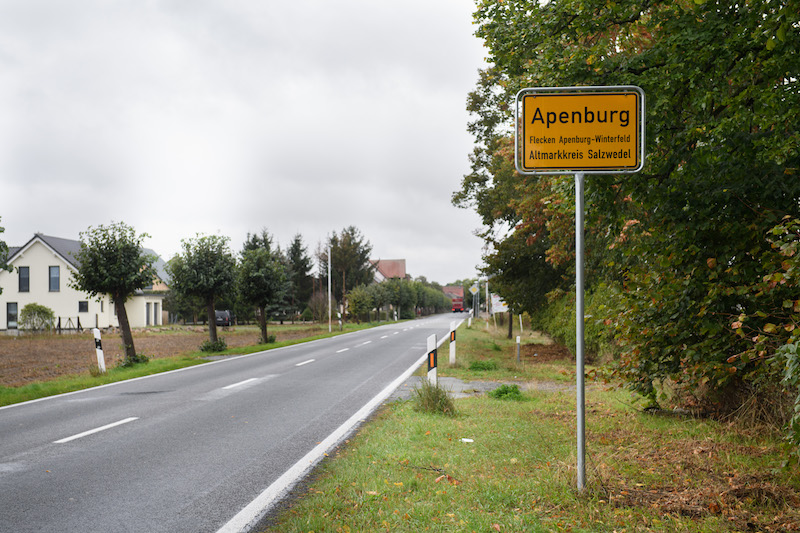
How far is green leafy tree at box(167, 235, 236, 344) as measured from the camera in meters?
23.8

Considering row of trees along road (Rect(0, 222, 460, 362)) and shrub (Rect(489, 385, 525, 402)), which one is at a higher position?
row of trees along road (Rect(0, 222, 460, 362))

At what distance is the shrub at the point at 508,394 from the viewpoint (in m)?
9.70

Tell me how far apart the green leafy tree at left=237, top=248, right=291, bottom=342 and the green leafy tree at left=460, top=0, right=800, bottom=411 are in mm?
23872

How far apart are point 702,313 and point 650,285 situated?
0.75m

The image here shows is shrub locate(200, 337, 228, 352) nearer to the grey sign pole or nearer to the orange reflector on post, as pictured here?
the orange reflector on post

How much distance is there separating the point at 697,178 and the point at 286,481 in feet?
16.3

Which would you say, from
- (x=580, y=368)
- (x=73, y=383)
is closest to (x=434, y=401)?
(x=580, y=368)

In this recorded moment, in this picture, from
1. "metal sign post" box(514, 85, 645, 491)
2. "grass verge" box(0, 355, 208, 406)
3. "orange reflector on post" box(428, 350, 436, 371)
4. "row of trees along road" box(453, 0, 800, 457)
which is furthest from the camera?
"grass verge" box(0, 355, 208, 406)

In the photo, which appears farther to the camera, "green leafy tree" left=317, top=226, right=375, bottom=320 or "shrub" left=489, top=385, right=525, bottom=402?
"green leafy tree" left=317, top=226, right=375, bottom=320

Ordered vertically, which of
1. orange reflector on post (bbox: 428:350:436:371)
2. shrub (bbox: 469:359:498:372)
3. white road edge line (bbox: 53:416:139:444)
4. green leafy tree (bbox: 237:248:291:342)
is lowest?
shrub (bbox: 469:359:498:372)

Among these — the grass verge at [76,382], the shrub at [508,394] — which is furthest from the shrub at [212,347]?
the shrub at [508,394]

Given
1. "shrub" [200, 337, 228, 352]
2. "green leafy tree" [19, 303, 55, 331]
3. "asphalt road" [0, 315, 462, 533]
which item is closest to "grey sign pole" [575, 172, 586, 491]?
"asphalt road" [0, 315, 462, 533]

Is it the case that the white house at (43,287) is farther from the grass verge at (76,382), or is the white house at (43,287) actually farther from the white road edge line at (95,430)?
the white road edge line at (95,430)

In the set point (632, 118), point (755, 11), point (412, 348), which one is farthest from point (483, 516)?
point (412, 348)
